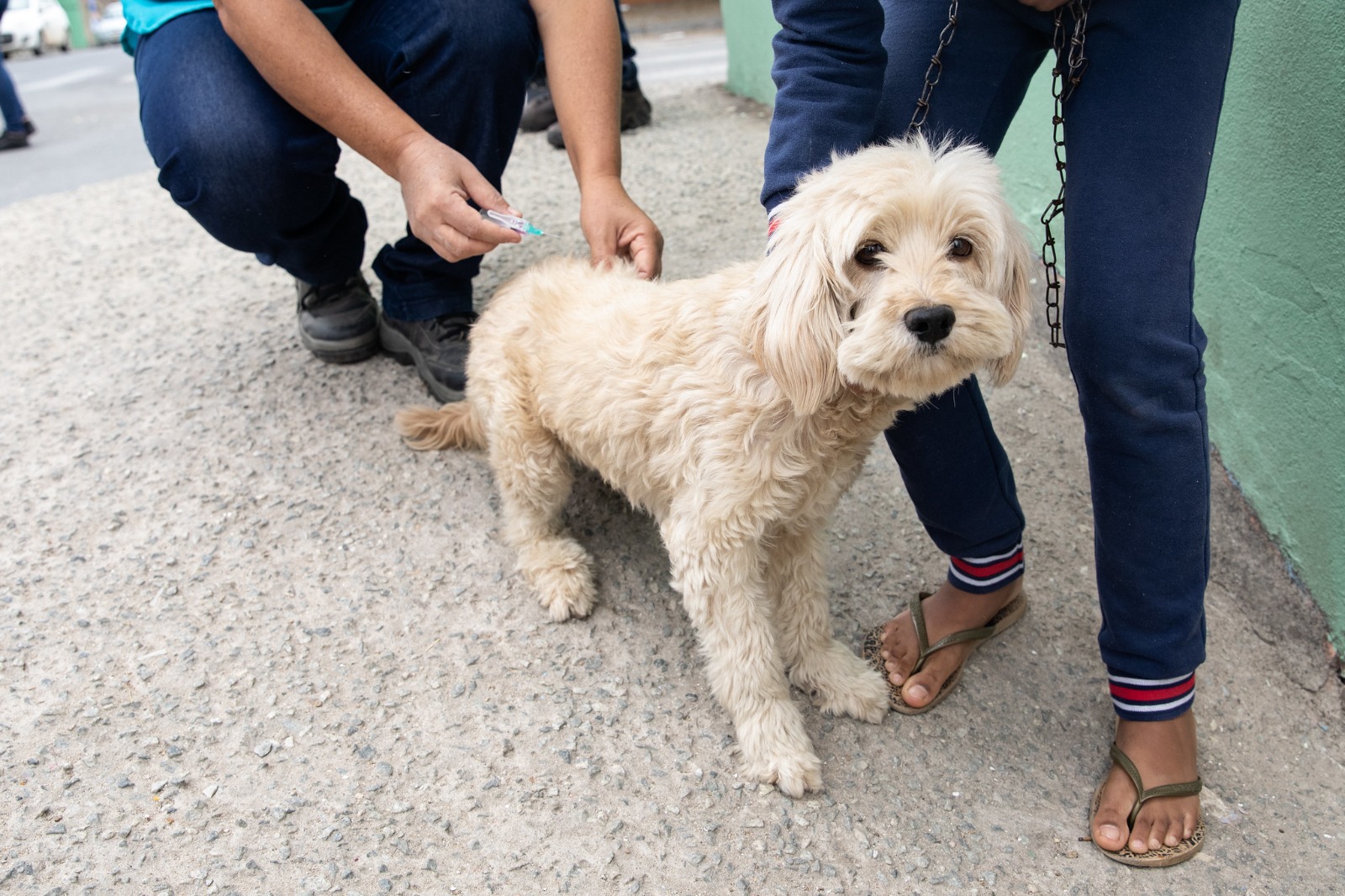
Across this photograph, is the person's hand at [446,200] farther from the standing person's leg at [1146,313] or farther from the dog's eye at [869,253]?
the standing person's leg at [1146,313]

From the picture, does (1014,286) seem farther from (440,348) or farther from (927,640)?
(440,348)

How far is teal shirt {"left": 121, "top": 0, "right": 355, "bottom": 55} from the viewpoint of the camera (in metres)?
3.02

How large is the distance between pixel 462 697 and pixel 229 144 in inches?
74.3

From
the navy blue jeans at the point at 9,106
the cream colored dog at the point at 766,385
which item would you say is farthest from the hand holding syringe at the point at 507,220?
the navy blue jeans at the point at 9,106

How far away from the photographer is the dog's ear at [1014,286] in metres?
1.85

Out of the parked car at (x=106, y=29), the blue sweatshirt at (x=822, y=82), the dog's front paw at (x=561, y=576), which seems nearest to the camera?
the blue sweatshirt at (x=822, y=82)

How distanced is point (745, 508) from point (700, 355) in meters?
0.36

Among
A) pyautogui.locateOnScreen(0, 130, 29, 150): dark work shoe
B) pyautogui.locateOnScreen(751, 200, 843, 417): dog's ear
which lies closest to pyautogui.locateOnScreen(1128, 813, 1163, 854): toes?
pyautogui.locateOnScreen(751, 200, 843, 417): dog's ear

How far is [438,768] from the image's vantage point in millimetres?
2102

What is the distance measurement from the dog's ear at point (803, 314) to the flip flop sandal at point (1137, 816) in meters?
1.09

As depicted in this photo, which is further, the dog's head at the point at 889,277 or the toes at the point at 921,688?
the toes at the point at 921,688

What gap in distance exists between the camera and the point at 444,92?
9.98ft

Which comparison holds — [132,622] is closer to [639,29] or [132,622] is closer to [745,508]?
[745,508]

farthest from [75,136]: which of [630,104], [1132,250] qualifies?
[1132,250]
